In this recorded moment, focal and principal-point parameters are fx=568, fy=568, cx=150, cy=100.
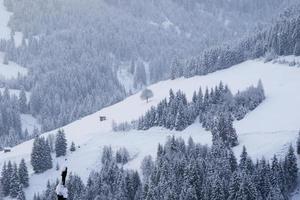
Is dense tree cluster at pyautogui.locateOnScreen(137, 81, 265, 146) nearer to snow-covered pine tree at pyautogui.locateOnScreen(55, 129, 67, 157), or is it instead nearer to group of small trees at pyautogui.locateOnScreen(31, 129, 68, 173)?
snow-covered pine tree at pyautogui.locateOnScreen(55, 129, 67, 157)

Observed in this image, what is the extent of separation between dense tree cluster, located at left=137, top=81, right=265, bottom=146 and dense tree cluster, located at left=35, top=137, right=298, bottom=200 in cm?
2182

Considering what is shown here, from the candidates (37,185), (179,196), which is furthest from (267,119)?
(37,185)

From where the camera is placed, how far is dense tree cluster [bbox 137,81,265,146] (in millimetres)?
159750

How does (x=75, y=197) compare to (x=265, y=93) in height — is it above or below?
below

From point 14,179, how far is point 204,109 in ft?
192

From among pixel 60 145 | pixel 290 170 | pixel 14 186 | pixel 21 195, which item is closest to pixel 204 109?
pixel 60 145

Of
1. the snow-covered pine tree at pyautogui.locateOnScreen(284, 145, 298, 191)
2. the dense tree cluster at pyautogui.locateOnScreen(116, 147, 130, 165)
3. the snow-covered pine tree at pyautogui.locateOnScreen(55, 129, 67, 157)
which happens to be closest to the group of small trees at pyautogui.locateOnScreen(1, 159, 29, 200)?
the snow-covered pine tree at pyautogui.locateOnScreen(55, 129, 67, 157)

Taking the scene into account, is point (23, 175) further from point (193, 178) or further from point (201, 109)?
point (201, 109)

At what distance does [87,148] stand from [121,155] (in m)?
14.9

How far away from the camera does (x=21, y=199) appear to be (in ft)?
457

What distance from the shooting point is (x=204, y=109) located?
169 meters

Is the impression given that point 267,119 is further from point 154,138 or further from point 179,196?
point 179,196

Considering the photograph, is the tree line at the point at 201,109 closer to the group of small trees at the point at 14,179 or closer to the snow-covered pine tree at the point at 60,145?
the snow-covered pine tree at the point at 60,145

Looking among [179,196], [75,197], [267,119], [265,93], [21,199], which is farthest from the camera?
[265,93]
